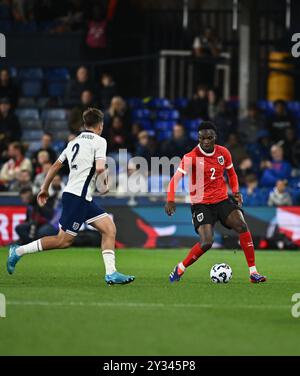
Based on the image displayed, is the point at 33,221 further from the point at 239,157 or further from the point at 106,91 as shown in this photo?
the point at 106,91

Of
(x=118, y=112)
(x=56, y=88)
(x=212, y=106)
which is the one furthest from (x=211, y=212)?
(x=56, y=88)

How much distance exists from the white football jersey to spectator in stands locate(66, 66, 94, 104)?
1248 centimetres

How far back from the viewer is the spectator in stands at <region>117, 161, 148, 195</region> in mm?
22266

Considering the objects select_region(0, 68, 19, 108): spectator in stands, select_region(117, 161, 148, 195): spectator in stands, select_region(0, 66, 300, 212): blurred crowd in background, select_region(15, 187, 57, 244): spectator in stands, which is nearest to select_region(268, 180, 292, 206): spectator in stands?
select_region(0, 66, 300, 212): blurred crowd in background

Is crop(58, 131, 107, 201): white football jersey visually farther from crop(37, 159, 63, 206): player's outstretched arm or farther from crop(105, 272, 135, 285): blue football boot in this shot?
crop(105, 272, 135, 285): blue football boot

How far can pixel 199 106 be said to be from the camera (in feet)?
84.2

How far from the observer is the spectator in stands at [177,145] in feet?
78.1

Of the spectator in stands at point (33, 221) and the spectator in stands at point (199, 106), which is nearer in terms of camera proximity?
the spectator in stands at point (33, 221)

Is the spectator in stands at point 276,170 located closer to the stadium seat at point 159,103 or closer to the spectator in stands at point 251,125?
the spectator in stands at point 251,125

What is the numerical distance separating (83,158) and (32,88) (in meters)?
14.8

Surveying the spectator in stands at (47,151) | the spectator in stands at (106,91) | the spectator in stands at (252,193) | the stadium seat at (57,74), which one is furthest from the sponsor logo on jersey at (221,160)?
the stadium seat at (57,74)

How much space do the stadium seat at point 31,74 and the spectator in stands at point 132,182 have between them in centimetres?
621

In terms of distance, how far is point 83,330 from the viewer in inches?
385

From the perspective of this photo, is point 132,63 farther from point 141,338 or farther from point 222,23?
point 141,338
